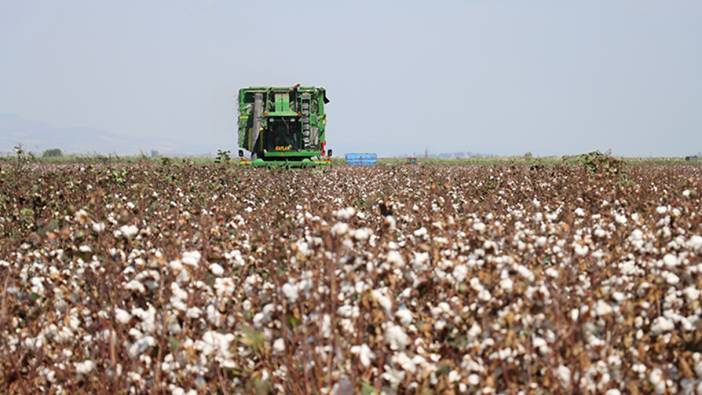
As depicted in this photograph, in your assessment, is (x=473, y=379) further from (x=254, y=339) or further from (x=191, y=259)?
(x=191, y=259)

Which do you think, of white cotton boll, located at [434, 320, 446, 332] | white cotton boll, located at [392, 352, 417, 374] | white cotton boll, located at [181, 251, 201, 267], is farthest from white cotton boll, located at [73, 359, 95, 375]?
white cotton boll, located at [434, 320, 446, 332]

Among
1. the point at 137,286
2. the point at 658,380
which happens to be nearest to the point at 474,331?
the point at 658,380

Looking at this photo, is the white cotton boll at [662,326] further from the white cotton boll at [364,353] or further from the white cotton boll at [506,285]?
the white cotton boll at [364,353]

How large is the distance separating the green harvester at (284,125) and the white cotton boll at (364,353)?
23.6m

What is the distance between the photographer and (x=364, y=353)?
3582mm

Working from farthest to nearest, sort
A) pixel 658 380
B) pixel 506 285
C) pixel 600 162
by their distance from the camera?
pixel 600 162 → pixel 506 285 → pixel 658 380

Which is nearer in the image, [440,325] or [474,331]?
[474,331]

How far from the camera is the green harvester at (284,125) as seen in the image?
27719 millimetres

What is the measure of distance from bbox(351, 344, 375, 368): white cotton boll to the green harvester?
2363 centimetres

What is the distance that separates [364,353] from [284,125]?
979 inches

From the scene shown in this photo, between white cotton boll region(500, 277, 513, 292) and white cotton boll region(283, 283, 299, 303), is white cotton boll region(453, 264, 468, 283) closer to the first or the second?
white cotton boll region(500, 277, 513, 292)

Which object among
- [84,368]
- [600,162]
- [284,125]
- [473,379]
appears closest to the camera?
[473,379]

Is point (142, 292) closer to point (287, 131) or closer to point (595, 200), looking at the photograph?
point (595, 200)

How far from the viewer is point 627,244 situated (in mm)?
6000
